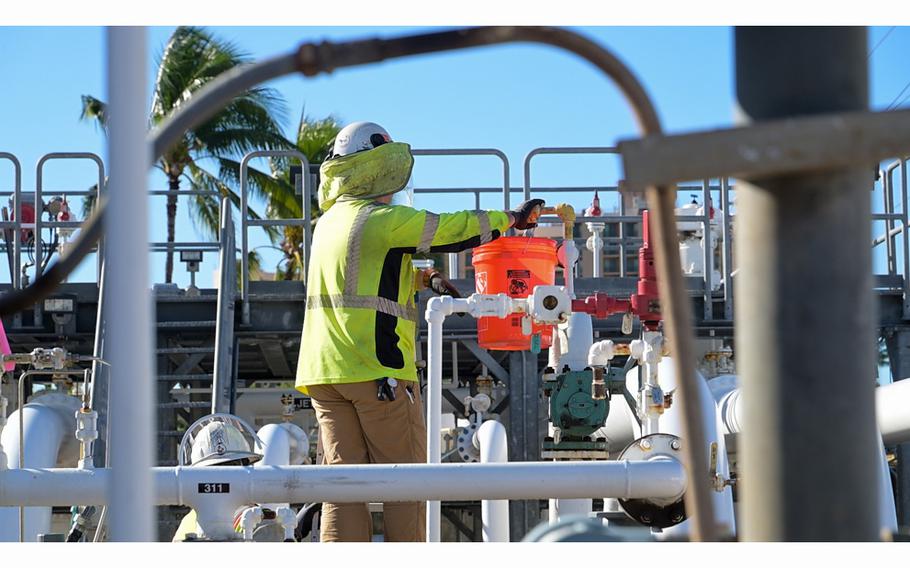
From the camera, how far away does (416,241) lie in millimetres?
5059

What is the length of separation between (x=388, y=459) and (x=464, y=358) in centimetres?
797

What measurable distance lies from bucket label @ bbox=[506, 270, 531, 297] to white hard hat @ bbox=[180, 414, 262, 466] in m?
1.42

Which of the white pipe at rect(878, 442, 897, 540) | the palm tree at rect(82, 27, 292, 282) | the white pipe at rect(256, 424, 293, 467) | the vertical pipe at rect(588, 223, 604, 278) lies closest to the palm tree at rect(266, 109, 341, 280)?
the palm tree at rect(82, 27, 292, 282)

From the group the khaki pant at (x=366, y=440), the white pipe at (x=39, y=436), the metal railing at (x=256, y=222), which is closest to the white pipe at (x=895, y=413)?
the khaki pant at (x=366, y=440)

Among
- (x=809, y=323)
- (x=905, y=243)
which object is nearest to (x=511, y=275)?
(x=809, y=323)

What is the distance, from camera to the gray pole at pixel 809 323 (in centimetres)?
162

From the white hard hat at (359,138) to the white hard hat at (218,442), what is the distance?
1381 mm

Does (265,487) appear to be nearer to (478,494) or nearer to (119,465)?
(478,494)

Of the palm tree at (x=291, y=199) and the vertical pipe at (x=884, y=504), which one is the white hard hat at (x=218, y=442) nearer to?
the vertical pipe at (x=884, y=504)

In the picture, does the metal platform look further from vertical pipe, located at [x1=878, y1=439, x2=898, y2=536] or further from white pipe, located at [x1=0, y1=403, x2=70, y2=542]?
vertical pipe, located at [x1=878, y1=439, x2=898, y2=536]

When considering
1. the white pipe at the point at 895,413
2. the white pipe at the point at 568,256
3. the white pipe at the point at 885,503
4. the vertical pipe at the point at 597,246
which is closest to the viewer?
the white pipe at the point at 885,503
